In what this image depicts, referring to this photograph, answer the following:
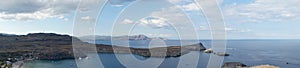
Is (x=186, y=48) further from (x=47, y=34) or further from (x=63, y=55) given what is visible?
(x=47, y=34)

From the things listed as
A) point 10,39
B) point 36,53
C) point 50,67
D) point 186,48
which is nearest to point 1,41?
point 10,39

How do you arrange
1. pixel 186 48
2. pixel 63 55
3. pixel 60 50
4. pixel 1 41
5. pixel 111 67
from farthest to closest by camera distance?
pixel 1 41 < pixel 186 48 < pixel 60 50 < pixel 63 55 < pixel 111 67

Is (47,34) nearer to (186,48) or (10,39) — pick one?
(10,39)

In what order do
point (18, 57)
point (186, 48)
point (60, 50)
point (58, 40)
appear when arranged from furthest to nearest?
point (58, 40)
point (186, 48)
point (60, 50)
point (18, 57)

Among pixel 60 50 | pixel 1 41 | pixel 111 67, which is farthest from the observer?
pixel 1 41

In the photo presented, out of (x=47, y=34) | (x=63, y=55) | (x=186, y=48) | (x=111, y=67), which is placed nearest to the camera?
(x=111, y=67)

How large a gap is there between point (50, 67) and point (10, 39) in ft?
131

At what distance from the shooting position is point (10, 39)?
250 feet

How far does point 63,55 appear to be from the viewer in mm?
55844

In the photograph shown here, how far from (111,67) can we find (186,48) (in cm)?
2843

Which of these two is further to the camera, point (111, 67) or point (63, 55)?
point (63, 55)

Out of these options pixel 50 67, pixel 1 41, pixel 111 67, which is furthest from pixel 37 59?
pixel 1 41

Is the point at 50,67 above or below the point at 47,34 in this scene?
below

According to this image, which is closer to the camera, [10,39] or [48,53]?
[48,53]
